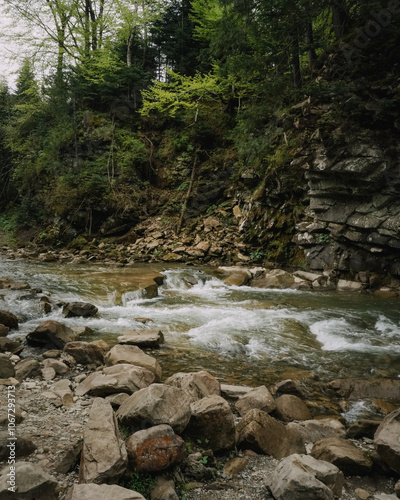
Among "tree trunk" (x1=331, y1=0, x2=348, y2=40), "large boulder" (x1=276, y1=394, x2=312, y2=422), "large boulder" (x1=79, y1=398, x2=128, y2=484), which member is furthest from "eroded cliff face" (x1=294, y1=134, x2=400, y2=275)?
"large boulder" (x1=79, y1=398, x2=128, y2=484)

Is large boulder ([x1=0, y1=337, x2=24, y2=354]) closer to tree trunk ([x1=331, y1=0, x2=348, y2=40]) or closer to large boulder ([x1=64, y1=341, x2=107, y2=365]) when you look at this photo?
large boulder ([x1=64, y1=341, x2=107, y2=365])

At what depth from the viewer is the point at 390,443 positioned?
2.64 meters

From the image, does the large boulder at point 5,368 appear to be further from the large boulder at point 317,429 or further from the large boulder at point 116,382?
the large boulder at point 317,429

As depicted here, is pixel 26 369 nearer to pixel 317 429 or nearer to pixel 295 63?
→ pixel 317 429

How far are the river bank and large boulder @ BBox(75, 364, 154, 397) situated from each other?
0.01m

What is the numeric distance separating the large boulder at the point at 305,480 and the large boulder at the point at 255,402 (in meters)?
1.09

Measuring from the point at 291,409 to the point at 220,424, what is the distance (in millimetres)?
1268

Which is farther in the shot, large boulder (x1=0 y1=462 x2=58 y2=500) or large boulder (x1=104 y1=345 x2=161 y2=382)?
large boulder (x1=104 y1=345 x2=161 y2=382)

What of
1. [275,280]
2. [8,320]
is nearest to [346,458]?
[8,320]

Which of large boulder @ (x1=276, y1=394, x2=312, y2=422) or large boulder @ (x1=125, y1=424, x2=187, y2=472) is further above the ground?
large boulder @ (x1=125, y1=424, x2=187, y2=472)

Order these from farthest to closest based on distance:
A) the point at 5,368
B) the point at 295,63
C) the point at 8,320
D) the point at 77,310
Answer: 1. the point at 295,63
2. the point at 77,310
3. the point at 8,320
4. the point at 5,368

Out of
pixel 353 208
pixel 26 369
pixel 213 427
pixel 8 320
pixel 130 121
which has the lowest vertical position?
pixel 8 320

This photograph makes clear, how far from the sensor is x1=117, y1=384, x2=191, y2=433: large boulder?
8.73ft

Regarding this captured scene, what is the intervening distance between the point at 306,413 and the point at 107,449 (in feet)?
8.01
